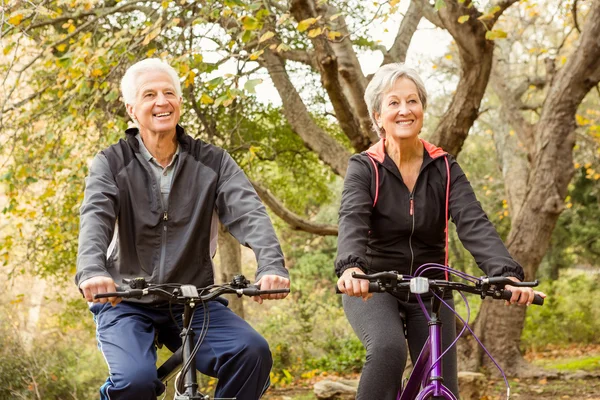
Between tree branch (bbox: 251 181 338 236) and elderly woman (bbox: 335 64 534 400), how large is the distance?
17.3ft

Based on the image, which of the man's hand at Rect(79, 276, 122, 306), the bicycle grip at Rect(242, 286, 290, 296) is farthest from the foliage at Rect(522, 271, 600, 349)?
the man's hand at Rect(79, 276, 122, 306)

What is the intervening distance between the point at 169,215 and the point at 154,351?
0.63 meters

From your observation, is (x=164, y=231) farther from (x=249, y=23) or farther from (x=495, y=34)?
(x=495, y=34)

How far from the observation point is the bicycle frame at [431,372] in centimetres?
316

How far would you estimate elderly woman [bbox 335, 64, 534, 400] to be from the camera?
3.52m

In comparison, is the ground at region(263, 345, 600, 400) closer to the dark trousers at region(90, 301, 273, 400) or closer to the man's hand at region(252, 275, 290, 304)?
the dark trousers at region(90, 301, 273, 400)

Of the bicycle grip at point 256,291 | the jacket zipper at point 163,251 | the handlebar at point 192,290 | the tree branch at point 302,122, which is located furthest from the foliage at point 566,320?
the handlebar at point 192,290

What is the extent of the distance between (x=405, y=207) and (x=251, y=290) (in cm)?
104

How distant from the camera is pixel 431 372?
319 cm

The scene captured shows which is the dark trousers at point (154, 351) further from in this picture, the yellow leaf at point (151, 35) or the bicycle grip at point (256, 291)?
the yellow leaf at point (151, 35)

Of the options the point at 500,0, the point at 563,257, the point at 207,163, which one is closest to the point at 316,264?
the point at 563,257

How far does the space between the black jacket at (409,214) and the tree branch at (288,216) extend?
5347 mm

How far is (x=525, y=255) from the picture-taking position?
9312 millimetres

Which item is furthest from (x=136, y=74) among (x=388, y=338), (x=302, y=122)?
(x=302, y=122)
